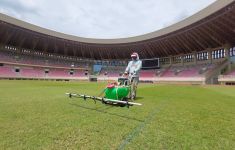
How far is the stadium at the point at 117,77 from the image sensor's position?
3.43m

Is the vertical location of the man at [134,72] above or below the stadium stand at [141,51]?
below

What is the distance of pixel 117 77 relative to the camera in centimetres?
5591


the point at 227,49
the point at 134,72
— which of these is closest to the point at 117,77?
the point at 227,49

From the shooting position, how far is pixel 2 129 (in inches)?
147

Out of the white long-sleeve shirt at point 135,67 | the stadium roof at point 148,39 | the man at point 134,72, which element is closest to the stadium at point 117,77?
Answer: the stadium roof at point 148,39

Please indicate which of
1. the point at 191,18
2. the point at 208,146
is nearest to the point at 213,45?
the point at 191,18

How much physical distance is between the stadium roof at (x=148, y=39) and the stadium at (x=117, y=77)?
0.72ft

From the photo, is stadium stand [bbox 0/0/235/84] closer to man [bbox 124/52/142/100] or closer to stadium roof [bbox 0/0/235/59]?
stadium roof [bbox 0/0/235/59]

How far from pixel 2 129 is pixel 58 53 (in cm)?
6978

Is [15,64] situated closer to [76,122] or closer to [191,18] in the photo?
[191,18]

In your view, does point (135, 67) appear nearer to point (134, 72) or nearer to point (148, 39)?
point (134, 72)

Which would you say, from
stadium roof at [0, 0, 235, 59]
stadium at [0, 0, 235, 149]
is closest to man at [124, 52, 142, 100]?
stadium at [0, 0, 235, 149]

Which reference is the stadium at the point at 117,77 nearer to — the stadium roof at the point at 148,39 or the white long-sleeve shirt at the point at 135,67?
the stadium roof at the point at 148,39

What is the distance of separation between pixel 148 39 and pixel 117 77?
16.6 m
